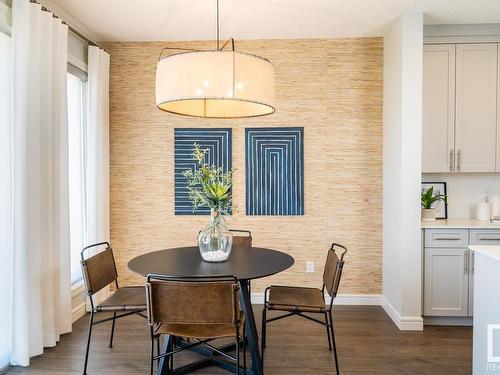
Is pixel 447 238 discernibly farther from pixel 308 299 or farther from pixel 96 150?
pixel 96 150

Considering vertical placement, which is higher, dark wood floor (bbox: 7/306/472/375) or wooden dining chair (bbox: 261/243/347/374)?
wooden dining chair (bbox: 261/243/347/374)

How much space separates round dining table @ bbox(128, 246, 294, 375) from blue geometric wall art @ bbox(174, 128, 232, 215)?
1188 mm

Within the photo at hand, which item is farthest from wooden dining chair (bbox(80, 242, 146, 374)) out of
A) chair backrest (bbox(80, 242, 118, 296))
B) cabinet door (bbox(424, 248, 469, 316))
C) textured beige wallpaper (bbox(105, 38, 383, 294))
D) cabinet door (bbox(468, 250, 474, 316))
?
cabinet door (bbox(468, 250, 474, 316))

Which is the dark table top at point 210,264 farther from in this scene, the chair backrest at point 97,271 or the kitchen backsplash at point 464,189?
the kitchen backsplash at point 464,189

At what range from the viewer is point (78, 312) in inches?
129

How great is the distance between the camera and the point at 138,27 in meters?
3.39

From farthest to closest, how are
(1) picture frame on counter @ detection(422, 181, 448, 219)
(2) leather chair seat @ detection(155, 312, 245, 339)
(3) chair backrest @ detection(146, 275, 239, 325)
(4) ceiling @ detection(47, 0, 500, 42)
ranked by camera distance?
(1) picture frame on counter @ detection(422, 181, 448, 219), (4) ceiling @ detection(47, 0, 500, 42), (2) leather chair seat @ detection(155, 312, 245, 339), (3) chair backrest @ detection(146, 275, 239, 325)

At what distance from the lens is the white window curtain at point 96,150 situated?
11.0ft

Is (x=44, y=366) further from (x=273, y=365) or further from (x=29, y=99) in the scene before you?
(x=29, y=99)

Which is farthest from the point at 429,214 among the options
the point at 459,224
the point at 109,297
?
the point at 109,297

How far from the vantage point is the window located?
3.34 metres

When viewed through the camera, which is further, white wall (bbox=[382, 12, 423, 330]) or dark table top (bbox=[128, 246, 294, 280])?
white wall (bbox=[382, 12, 423, 330])

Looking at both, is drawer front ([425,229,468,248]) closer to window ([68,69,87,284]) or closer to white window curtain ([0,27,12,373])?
window ([68,69,87,284])

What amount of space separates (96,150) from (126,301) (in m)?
1.60
